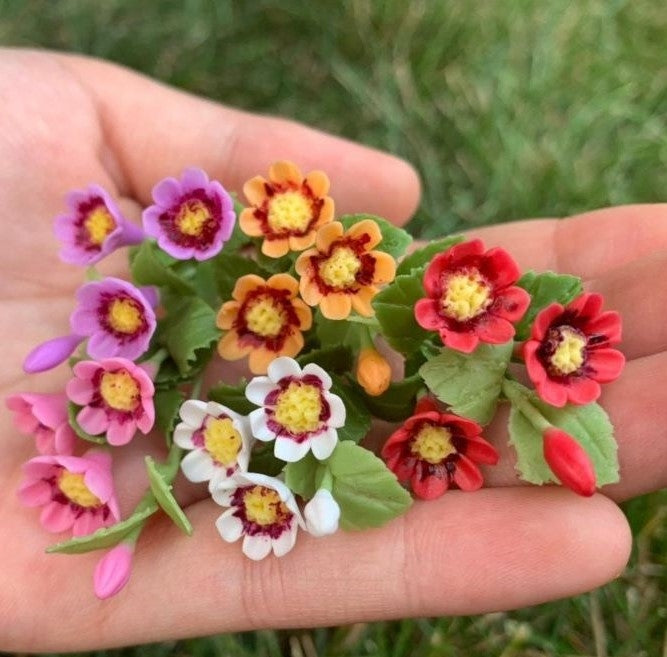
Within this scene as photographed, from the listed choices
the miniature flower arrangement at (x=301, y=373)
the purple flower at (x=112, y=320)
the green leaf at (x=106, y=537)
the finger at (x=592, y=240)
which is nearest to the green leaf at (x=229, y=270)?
the miniature flower arrangement at (x=301, y=373)

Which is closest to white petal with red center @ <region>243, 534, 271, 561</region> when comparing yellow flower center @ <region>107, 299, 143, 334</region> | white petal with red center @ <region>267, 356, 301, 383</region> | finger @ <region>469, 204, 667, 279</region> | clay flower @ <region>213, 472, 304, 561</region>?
clay flower @ <region>213, 472, 304, 561</region>

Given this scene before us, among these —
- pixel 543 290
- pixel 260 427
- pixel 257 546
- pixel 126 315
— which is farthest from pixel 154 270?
pixel 543 290

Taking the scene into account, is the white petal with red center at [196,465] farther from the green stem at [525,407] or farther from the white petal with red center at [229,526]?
the green stem at [525,407]

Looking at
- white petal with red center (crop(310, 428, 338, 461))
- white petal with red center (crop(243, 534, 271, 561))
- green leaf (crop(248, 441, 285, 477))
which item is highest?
white petal with red center (crop(310, 428, 338, 461))

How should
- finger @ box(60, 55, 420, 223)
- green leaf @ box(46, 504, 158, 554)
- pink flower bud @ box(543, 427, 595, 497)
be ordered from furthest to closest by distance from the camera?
finger @ box(60, 55, 420, 223)
green leaf @ box(46, 504, 158, 554)
pink flower bud @ box(543, 427, 595, 497)

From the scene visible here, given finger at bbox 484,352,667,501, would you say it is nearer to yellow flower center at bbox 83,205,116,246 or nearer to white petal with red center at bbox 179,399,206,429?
white petal with red center at bbox 179,399,206,429

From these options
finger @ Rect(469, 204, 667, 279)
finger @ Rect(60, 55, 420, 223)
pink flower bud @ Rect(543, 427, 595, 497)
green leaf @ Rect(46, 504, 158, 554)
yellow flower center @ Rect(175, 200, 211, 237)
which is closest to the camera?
pink flower bud @ Rect(543, 427, 595, 497)

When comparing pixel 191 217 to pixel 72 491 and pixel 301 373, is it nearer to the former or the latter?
pixel 301 373
